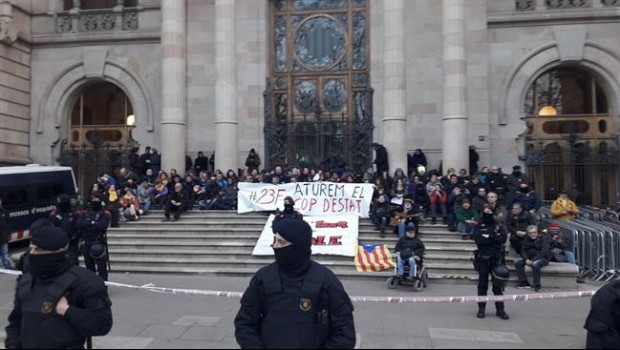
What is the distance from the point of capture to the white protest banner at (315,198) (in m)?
15.4

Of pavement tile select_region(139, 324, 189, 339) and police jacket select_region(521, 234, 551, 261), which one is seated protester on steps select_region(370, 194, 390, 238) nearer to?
police jacket select_region(521, 234, 551, 261)

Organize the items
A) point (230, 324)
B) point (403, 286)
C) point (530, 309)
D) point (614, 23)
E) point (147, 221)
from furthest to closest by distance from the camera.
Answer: point (614, 23), point (147, 221), point (403, 286), point (530, 309), point (230, 324)

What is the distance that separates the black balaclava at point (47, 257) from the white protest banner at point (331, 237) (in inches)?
389

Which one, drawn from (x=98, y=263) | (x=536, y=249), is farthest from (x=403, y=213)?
(x=98, y=263)

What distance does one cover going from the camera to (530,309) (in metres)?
9.41

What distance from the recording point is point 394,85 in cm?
1909

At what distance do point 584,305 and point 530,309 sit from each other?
48.0 inches

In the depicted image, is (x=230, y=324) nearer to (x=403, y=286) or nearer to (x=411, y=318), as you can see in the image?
(x=411, y=318)

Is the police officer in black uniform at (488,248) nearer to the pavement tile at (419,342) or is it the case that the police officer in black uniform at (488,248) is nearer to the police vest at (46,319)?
the pavement tile at (419,342)

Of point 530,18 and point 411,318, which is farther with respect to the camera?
point 530,18

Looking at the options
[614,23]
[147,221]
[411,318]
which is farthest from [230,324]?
[614,23]

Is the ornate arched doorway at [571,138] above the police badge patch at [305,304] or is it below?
above

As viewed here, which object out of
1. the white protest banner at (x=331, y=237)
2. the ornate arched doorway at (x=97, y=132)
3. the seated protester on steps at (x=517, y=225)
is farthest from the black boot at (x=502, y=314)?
the ornate arched doorway at (x=97, y=132)

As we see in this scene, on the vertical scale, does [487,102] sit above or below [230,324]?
above
